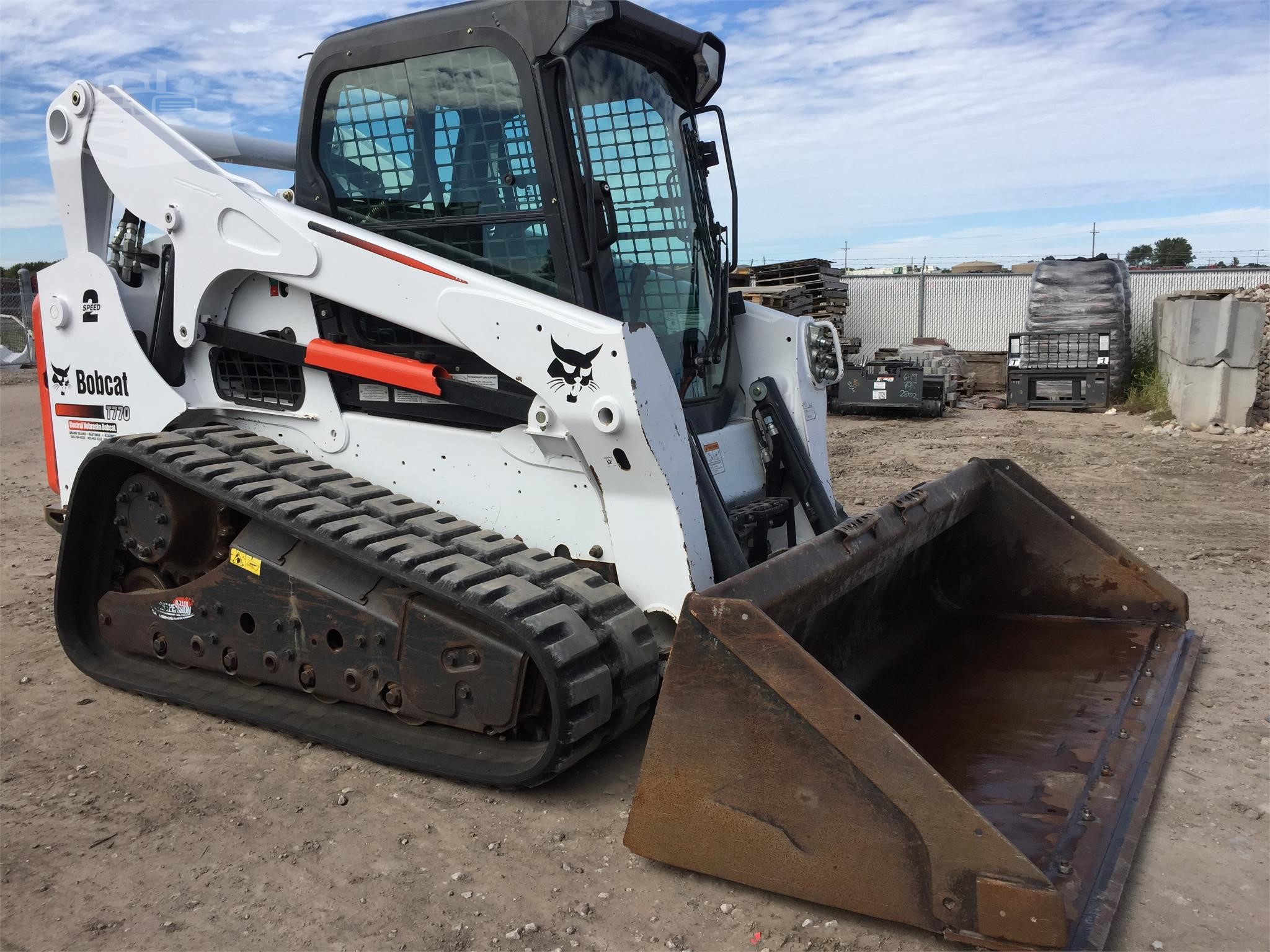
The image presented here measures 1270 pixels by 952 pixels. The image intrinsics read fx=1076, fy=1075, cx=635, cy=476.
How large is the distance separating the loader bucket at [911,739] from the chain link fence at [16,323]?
1667 cm

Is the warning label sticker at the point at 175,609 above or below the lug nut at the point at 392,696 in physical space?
above

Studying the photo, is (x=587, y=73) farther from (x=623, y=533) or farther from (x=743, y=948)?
(x=743, y=948)

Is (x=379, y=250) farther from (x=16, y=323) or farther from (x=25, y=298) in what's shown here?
(x=25, y=298)

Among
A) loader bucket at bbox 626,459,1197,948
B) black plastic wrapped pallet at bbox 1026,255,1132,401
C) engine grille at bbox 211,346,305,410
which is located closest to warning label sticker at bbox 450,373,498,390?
engine grille at bbox 211,346,305,410

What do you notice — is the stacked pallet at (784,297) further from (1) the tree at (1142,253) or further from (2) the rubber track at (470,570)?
(1) the tree at (1142,253)

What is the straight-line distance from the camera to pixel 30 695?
4504 millimetres

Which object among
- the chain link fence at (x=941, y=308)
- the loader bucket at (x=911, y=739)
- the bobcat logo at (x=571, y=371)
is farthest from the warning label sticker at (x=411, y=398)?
the chain link fence at (x=941, y=308)

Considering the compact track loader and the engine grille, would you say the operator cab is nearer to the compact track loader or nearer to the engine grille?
the compact track loader

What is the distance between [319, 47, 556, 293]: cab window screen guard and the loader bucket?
161 cm

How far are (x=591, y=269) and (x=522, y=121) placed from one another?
23.3 inches

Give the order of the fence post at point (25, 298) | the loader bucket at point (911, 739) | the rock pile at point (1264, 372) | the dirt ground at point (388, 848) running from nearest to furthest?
the loader bucket at point (911, 739) < the dirt ground at point (388, 848) < the rock pile at point (1264, 372) < the fence post at point (25, 298)

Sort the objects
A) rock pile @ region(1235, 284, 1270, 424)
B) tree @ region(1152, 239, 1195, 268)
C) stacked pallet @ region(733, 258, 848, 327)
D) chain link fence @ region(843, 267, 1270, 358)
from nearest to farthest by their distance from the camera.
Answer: rock pile @ region(1235, 284, 1270, 424)
stacked pallet @ region(733, 258, 848, 327)
chain link fence @ region(843, 267, 1270, 358)
tree @ region(1152, 239, 1195, 268)

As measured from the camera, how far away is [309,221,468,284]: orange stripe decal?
3.78 m

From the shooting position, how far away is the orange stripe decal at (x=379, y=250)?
378 centimetres
